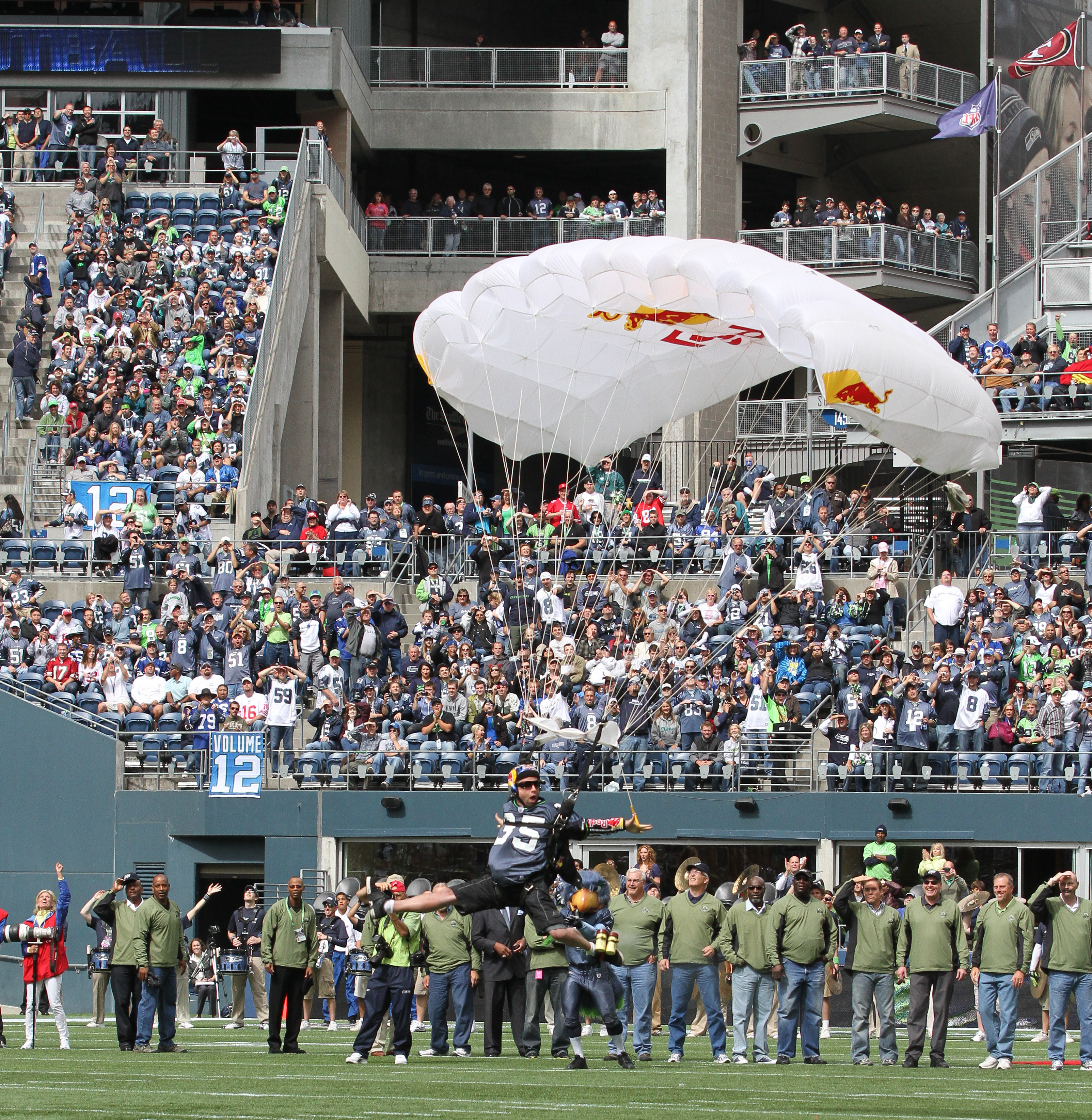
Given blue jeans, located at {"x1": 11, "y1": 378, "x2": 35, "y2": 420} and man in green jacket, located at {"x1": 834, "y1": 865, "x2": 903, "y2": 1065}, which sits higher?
blue jeans, located at {"x1": 11, "y1": 378, "x2": 35, "y2": 420}

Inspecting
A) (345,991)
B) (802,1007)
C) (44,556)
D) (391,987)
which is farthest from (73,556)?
(802,1007)

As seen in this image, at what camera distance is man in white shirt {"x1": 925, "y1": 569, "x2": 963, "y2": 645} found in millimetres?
25641

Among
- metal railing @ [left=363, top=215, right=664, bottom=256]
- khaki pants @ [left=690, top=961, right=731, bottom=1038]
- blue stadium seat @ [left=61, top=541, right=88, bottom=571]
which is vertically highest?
metal railing @ [left=363, top=215, right=664, bottom=256]

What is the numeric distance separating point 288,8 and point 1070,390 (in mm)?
17591

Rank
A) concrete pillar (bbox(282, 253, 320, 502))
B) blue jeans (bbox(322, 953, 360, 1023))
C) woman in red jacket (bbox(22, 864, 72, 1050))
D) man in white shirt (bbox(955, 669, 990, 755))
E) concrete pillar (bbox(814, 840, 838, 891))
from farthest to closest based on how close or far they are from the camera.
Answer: concrete pillar (bbox(282, 253, 320, 502)) < concrete pillar (bbox(814, 840, 838, 891)) < man in white shirt (bbox(955, 669, 990, 755)) < blue jeans (bbox(322, 953, 360, 1023)) < woman in red jacket (bbox(22, 864, 72, 1050))

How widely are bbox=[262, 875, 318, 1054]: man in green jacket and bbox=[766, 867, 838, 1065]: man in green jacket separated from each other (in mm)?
3592

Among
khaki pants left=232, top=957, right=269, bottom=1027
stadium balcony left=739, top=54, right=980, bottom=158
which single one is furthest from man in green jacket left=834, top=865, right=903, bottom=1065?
stadium balcony left=739, top=54, right=980, bottom=158

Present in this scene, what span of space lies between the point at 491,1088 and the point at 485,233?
91.4 feet

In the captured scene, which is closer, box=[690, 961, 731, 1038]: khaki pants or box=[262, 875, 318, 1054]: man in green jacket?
box=[262, 875, 318, 1054]: man in green jacket

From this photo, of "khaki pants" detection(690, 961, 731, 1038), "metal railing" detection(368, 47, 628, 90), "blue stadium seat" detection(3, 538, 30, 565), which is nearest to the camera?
"khaki pants" detection(690, 961, 731, 1038)

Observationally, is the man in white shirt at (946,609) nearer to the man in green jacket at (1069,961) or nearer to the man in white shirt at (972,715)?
the man in white shirt at (972,715)

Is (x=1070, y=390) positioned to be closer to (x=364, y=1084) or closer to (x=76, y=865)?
(x=76, y=865)

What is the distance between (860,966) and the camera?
15805 millimetres

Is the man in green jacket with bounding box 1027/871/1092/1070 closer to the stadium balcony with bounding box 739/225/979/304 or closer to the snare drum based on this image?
the snare drum
